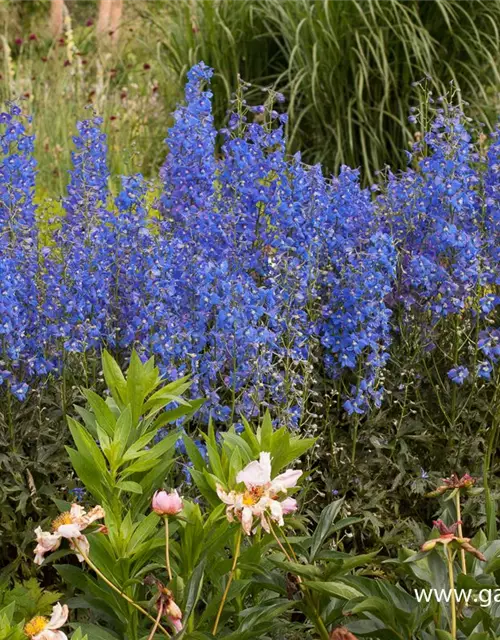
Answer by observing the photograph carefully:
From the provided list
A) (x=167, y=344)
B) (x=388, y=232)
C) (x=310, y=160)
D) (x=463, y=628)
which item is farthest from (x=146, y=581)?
(x=310, y=160)

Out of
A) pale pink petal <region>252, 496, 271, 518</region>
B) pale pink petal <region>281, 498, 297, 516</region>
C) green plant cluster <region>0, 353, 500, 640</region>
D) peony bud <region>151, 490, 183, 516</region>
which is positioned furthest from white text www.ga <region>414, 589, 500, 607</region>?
peony bud <region>151, 490, 183, 516</region>

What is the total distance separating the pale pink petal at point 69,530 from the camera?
2.06 meters

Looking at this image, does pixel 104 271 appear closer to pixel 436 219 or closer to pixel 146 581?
pixel 436 219

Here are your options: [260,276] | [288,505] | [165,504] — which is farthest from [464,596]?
[260,276]

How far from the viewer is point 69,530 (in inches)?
81.1

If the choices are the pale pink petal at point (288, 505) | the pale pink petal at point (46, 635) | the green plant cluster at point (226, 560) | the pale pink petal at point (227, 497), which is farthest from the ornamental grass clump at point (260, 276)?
the pale pink petal at point (46, 635)

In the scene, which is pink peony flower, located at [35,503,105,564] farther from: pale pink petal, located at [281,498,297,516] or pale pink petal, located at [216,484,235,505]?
pale pink petal, located at [281,498,297,516]

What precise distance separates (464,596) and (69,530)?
939 millimetres

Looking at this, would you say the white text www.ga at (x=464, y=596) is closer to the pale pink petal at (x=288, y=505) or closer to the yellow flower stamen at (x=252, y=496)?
the pale pink petal at (x=288, y=505)

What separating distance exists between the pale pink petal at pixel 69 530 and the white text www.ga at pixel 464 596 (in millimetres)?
835

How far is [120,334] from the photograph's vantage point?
3479 millimetres

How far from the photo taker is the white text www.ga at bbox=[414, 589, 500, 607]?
236 centimetres

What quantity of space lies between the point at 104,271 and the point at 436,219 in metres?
1.13

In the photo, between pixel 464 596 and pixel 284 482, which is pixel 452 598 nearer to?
pixel 464 596
